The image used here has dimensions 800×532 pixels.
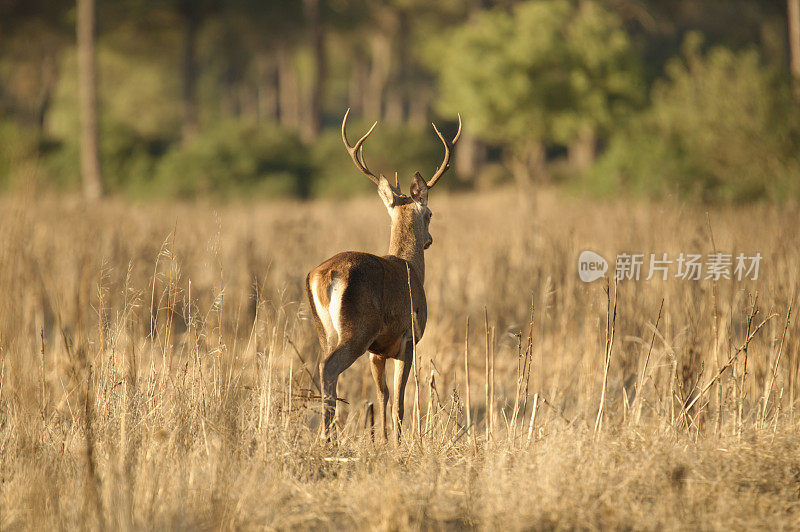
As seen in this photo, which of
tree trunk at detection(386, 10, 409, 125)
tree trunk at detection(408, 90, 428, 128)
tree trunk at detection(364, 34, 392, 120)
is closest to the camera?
tree trunk at detection(386, 10, 409, 125)

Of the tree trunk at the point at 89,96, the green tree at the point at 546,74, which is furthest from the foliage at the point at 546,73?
the tree trunk at the point at 89,96

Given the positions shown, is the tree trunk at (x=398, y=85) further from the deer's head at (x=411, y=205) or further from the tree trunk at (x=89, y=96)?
the deer's head at (x=411, y=205)

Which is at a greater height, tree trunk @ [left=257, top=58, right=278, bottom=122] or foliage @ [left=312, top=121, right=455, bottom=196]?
tree trunk @ [left=257, top=58, right=278, bottom=122]

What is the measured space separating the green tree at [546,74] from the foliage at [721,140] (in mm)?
4815

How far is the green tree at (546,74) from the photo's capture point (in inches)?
968

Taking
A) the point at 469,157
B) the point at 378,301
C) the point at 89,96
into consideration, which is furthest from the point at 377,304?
the point at 469,157

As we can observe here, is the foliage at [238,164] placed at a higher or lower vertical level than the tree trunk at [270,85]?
Answer: lower

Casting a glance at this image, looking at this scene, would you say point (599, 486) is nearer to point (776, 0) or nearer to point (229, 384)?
point (229, 384)

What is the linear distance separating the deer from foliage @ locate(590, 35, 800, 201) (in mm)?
10946

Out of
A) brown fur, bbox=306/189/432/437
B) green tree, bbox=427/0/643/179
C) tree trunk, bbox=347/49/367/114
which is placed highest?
tree trunk, bbox=347/49/367/114

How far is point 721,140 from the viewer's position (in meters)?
16.8

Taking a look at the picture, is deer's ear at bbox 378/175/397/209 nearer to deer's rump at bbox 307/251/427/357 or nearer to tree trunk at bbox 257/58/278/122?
deer's rump at bbox 307/251/427/357


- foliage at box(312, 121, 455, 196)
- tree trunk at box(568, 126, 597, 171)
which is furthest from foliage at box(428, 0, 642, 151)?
foliage at box(312, 121, 455, 196)

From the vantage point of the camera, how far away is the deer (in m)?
3.38
